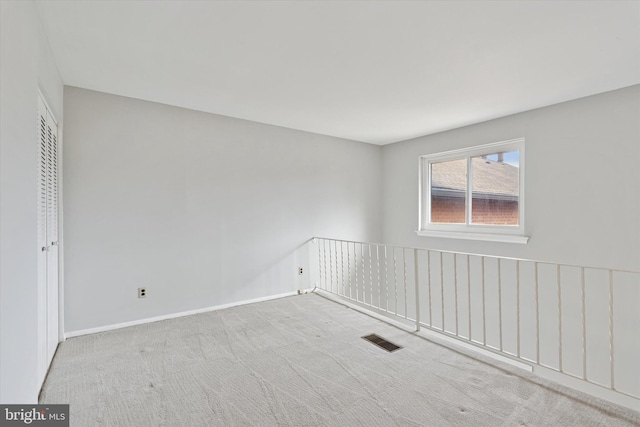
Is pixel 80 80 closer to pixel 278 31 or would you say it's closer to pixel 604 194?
pixel 278 31

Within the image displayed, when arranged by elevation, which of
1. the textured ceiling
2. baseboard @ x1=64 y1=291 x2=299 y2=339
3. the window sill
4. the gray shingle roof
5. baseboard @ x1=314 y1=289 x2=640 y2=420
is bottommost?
baseboard @ x1=314 y1=289 x2=640 y2=420

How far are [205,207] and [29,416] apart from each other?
2240 millimetres

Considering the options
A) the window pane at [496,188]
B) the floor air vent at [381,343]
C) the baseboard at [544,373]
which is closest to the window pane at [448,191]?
the window pane at [496,188]

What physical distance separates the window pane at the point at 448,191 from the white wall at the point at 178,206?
5.01ft

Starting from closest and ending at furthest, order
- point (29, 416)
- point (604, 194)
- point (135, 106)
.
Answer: point (29, 416), point (604, 194), point (135, 106)

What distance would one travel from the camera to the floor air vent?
97.8 inches

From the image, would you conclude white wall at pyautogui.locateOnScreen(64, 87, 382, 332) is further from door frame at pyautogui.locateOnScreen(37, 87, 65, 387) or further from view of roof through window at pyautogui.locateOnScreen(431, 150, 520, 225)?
view of roof through window at pyautogui.locateOnScreen(431, 150, 520, 225)

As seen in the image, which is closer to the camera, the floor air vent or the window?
the floor air vent

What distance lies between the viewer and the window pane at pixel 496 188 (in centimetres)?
351

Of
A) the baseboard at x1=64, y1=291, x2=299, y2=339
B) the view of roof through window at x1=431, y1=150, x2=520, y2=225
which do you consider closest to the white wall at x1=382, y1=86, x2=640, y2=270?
the view of roof through window at x1=431, y1=150, x2=520, y2=225

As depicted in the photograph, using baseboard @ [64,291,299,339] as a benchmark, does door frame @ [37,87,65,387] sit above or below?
above

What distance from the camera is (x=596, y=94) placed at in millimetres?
2777

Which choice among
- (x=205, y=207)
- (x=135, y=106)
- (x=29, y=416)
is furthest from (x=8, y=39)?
(x=205, y=207)

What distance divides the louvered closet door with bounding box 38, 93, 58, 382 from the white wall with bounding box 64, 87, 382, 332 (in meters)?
Answer: 0.26
